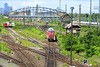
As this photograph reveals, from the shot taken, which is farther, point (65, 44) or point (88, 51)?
A: point (65, 44)

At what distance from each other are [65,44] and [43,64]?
10254 millimetres

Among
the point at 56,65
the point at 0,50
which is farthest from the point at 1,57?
the point at 56,65

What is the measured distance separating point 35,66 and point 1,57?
20.9ft

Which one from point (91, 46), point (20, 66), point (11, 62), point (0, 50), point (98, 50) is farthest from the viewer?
point (0, 50)

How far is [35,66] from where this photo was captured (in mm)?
20312

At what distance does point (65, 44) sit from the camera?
31047 millimetres

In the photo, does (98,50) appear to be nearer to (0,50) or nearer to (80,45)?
(80,45)

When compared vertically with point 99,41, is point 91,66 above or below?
below

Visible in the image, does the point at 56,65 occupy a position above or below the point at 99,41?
below

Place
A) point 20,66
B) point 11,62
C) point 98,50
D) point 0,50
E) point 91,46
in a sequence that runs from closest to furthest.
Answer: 1. point 20,66
2. point 11,62
3. point 98,50
4. point 91,46
5. point 0,50

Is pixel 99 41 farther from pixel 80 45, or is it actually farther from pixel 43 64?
pixel 43 64

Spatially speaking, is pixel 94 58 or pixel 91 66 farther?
pixel 94 58

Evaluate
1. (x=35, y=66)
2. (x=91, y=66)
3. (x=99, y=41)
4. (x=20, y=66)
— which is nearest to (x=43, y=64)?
(x=35, y=66)

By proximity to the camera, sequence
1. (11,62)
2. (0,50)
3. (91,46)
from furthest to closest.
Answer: (0,50) → (91,46) → (11,62)
